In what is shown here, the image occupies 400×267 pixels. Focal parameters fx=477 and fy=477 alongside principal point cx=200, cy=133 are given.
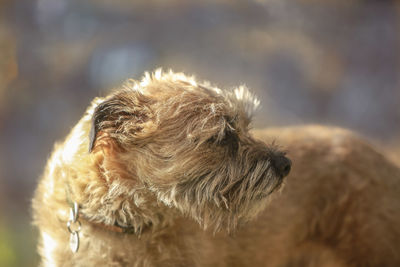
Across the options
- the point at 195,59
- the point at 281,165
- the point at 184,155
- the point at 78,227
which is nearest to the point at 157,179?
the point at 184,155

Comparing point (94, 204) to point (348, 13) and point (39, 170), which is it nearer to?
point (39, 170)

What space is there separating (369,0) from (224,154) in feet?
21.8

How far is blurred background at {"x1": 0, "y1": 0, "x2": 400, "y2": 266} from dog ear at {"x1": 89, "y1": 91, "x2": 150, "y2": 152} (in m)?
3.34

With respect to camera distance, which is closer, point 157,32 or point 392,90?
point 157,32

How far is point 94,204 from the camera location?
2961 millimetres

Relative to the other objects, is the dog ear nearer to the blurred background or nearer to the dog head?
the dog head

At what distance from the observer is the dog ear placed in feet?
9.62

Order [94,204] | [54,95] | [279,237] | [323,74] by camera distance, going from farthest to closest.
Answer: [323,74] → [54,95] → [279,237] → [94,204]

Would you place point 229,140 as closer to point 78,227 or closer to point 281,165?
point 281,165

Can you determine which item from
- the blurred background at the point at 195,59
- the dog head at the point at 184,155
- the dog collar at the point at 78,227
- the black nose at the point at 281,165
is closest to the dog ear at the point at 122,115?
the dog head at the point at 184,155

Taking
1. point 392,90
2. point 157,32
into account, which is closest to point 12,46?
point 157,32

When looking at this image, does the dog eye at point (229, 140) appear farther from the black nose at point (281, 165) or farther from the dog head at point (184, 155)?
the black nose at point (281, 165)

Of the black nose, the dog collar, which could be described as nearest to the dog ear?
the dog collar

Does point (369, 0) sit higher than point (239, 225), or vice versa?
point (369, 0)
